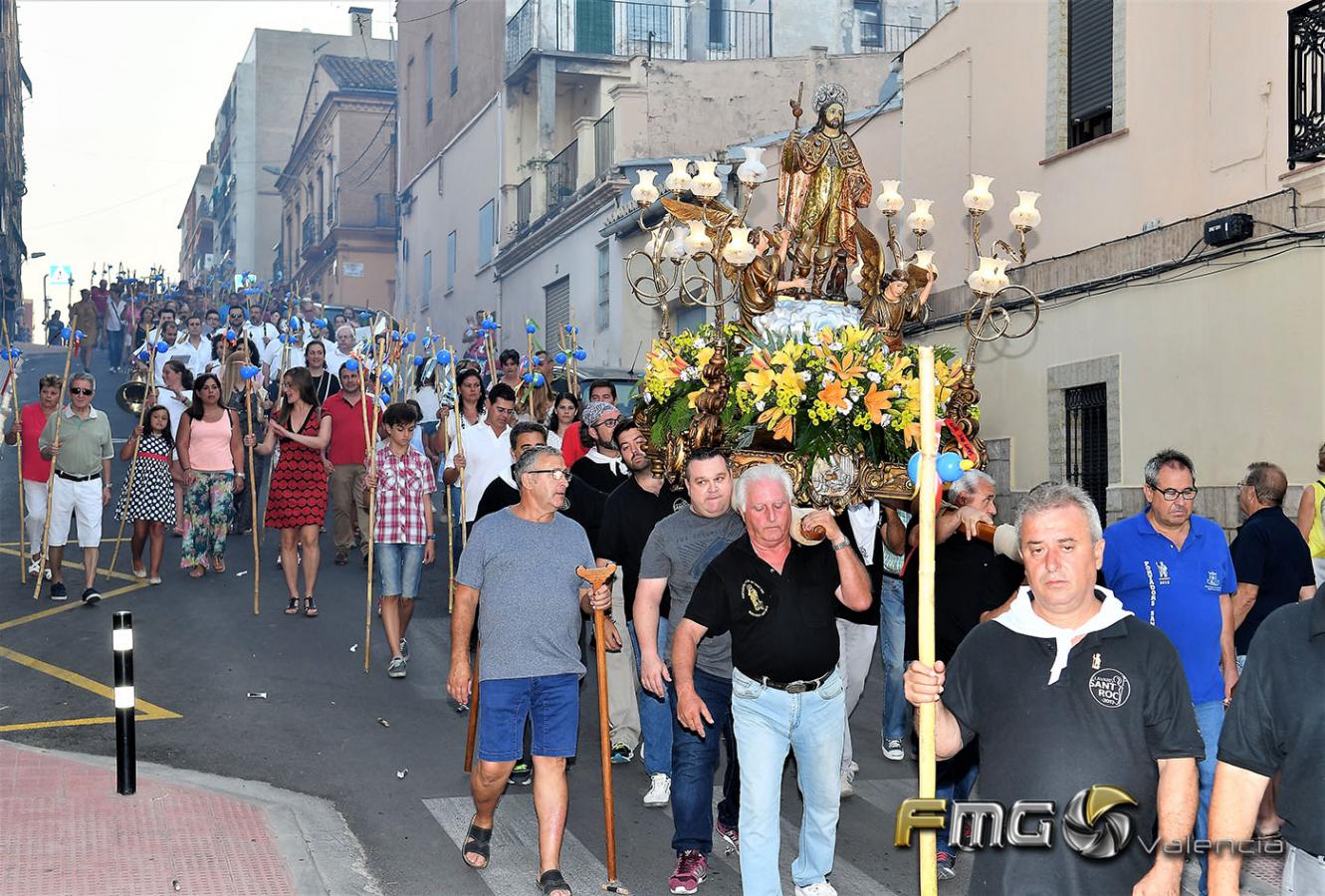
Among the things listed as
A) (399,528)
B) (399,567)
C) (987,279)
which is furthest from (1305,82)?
(399,567)

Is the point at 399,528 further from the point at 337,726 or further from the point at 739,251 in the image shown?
the point at 739,251

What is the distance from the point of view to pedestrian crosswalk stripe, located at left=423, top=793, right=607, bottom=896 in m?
6.79

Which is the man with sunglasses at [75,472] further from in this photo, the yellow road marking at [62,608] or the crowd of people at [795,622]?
the yellow road marking at [62,608]

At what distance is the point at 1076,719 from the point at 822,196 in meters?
8.38

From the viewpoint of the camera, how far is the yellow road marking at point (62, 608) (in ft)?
41.1

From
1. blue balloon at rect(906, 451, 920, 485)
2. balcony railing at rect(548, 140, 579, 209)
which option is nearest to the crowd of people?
blue balloon at rect(906, 451, 920, 485)

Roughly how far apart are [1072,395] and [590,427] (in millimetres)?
6496

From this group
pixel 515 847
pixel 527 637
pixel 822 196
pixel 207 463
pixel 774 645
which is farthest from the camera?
pixel 207 463

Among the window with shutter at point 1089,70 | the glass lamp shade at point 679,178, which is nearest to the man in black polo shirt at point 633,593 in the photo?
the glass lamp shade at point 679,178

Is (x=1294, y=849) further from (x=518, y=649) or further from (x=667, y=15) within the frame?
(x=667, y=15)

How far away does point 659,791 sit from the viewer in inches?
321

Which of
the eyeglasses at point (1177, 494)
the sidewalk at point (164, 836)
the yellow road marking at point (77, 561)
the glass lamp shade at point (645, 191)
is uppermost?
the glass lamp shade at point (645, 191)

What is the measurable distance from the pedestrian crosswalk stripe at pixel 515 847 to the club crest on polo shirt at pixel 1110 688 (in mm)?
3283

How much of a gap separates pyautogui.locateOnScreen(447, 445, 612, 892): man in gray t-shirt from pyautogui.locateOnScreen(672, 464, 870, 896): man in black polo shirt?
0.69m
